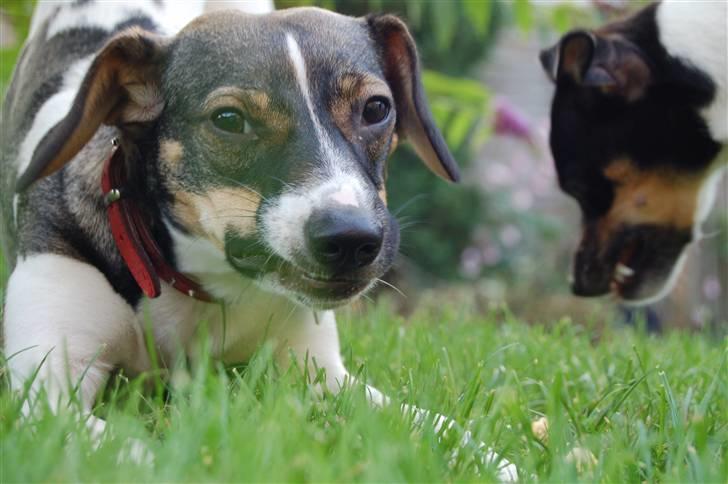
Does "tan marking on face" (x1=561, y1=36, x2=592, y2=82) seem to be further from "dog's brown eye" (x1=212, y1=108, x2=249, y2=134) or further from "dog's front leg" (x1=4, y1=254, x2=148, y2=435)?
"dog's front leg" (x1=4, y1=254, x2=148, y2=435)

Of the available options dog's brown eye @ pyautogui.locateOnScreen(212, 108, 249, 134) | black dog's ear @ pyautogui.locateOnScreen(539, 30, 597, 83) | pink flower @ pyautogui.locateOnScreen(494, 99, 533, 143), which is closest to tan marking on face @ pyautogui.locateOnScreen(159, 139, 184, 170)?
dog's brown eye @ pyautogui.locateOnScreen(212, 108, 249, 134)

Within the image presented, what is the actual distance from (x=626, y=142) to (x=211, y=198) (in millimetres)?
2441

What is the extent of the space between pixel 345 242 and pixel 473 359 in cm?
111

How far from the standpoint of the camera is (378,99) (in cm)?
254

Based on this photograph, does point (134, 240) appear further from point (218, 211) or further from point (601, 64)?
point (601, 64)

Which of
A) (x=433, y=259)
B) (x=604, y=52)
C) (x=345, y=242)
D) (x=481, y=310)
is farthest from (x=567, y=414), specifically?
(x=433, y=259)

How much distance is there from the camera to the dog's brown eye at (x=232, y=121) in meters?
2.39

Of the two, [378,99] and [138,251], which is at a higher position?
[378,99]

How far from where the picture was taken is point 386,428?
6.04 feet

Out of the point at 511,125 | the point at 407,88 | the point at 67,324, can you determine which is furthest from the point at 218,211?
the point at 511,125

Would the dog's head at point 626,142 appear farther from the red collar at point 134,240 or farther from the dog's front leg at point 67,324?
the dog's front leg at point 67,324

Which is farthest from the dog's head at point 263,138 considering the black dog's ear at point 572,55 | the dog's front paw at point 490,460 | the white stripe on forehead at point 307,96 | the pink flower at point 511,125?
the pink flower at point 511,125

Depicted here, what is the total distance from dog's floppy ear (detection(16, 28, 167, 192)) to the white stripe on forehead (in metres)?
0.36

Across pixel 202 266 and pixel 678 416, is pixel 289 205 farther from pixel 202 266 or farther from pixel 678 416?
pixel 678 416
